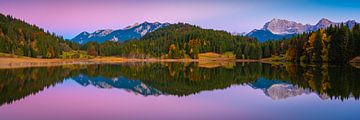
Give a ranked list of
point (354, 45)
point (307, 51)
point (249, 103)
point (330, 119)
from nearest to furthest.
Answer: point (330, 119)
point (249, 103)
point (354, 45)
point (307, 51)

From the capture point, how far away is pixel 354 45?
98188 mm

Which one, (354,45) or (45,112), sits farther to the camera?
(354,45)

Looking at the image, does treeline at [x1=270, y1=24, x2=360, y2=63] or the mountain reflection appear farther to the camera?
treeline at [x1=270, y1=24, x2=360, y2=63]

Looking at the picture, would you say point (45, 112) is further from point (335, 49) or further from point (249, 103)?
point (335, 49)

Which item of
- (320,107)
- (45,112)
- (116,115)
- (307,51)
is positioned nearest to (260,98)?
(320,107)

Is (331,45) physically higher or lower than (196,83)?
higher

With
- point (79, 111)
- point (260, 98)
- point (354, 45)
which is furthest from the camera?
point (354, 45)

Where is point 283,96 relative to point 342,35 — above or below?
below

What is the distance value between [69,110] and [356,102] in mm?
18417

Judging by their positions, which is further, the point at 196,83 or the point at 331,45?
the point at 331,45

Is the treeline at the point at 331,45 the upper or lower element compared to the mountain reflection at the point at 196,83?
upper

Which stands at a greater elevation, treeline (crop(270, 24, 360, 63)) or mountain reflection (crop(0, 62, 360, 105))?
treeline (crop(270, 24, 360, 63))

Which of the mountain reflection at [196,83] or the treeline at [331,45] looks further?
the treeline at [331,45]

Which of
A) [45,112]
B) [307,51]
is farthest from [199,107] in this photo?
[307,51]
